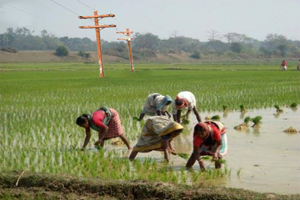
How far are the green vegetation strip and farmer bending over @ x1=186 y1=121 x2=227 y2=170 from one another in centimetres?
100

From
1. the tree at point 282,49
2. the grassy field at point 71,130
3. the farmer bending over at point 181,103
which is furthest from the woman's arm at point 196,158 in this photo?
the tree at point 282,49

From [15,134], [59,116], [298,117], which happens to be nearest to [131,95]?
[59,116]

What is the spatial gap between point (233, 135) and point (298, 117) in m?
3.09

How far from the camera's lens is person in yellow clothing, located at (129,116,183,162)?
637cm

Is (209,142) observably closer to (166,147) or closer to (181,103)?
(166,147)

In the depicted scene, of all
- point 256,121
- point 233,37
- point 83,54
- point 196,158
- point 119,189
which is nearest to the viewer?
point 119,189

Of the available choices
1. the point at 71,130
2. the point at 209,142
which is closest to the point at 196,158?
the point at 209,142

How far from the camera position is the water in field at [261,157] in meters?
5.52

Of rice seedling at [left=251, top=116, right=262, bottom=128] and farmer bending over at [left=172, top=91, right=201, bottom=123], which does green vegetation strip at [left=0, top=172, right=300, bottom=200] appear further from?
rice seedling at [left=251, top=116, right=262, bottom=128]

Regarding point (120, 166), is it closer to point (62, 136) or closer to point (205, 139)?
point (205, 139)

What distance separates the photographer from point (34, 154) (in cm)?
727

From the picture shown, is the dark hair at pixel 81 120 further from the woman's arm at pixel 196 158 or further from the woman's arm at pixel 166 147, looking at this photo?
the woman's arm at pixel 196 158

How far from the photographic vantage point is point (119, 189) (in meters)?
4.96

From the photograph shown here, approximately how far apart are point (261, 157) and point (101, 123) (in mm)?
2195
